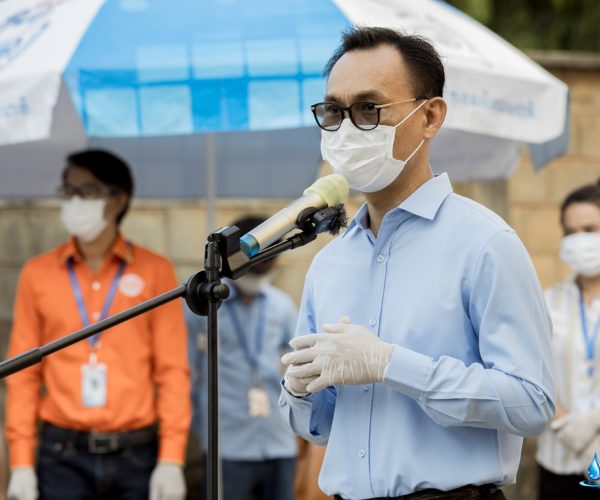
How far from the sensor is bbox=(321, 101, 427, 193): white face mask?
2285 mm

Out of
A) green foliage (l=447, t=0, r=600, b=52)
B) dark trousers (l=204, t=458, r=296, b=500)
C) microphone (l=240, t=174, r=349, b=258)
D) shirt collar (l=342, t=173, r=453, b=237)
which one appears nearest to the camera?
microphone (l=240, t=174, r=349, b=258)

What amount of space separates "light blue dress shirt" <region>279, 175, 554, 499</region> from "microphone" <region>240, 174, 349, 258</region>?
16 cm

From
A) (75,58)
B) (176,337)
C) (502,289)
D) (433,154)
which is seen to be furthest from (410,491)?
(433,154)

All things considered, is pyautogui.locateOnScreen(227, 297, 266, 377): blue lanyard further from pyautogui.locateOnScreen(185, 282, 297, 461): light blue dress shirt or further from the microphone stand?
the microphone stand

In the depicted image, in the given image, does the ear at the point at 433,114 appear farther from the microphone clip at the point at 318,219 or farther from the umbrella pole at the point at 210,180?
the umbrella pole at the point at 210,180

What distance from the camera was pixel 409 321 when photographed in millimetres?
2160

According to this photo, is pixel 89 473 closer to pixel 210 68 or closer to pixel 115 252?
pixel 115 252

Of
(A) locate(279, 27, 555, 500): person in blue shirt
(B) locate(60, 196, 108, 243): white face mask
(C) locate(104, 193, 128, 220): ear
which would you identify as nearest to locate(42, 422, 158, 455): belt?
(B) locate(60, 196, 108, 243): white face mask

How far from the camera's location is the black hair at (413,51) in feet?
7.56

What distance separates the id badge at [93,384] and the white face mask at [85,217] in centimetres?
59

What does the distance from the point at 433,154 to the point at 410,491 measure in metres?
2.77

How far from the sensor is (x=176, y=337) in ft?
14.5

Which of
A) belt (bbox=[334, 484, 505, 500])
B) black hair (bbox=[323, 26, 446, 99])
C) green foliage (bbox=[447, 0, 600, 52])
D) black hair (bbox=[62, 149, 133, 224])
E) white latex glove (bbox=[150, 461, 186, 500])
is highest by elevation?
green foliage (bbox=[447, 0, 600, 52])

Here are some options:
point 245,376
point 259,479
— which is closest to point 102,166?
point 245,376
